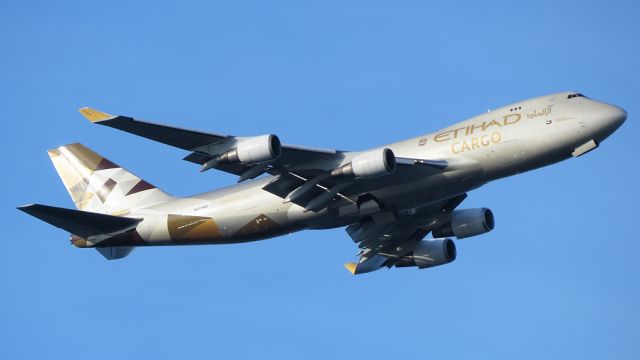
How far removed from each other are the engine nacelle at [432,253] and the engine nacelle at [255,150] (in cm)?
1471

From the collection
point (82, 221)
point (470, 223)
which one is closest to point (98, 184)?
point (82, 221)

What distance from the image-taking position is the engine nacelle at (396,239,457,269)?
56.5 meters

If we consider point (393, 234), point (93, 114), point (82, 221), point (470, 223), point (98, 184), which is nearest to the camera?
point (93, 114)

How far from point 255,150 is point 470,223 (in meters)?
14.8

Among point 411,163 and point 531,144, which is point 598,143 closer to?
point 531,144

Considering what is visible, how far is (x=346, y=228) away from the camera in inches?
2195

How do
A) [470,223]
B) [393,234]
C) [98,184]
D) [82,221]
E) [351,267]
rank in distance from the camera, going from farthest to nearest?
1. [351,267]
2. [98,184]
3. [393,234]
4. [470,223]
5. [82,221]

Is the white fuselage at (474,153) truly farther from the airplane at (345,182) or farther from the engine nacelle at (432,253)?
the engine nacelle at (432,253)

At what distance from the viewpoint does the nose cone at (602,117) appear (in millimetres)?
46969

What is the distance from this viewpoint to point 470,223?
54.4m

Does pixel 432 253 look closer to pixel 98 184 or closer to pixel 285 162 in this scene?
pixel 285 162

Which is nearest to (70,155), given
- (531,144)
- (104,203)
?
(104,203)

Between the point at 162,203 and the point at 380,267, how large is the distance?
40.8 ft

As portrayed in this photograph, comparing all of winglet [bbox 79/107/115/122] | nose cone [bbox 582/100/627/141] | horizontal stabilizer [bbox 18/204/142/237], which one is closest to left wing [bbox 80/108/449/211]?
winglet [bbox 79/107/115/122]
